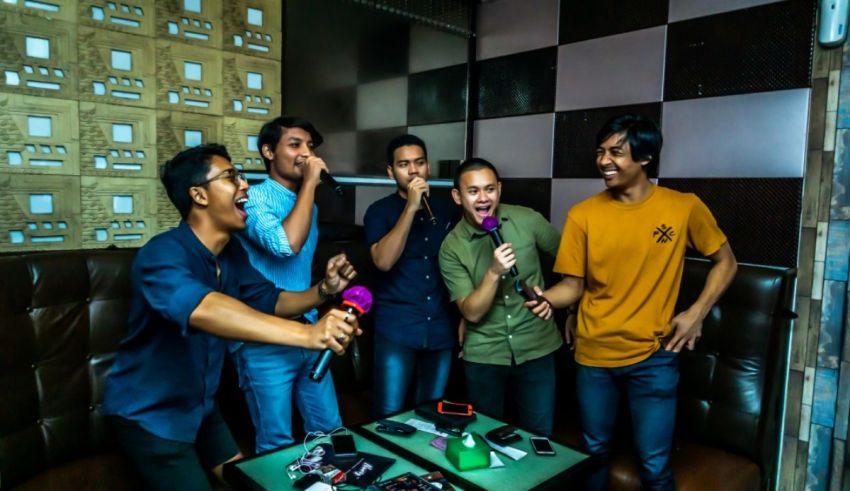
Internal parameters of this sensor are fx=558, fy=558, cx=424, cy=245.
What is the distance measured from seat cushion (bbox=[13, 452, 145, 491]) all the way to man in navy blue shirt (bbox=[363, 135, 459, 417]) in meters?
0.90

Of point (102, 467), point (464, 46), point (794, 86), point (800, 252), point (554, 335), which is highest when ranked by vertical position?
point (464, 46)

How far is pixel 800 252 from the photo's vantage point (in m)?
2.33

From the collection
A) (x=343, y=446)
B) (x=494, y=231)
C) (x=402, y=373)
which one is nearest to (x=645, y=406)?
(x=494, y=231)

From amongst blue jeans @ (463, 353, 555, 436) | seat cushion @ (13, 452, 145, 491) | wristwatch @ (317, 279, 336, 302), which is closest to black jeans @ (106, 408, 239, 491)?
seat cushion @ (13, 452, 145, 491)

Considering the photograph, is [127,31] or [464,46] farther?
[464,46]

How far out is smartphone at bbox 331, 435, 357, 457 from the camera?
1565mm

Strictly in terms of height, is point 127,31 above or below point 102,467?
above

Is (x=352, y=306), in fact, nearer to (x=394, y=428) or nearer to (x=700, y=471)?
(x=394, y=428)

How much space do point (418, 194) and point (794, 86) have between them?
5.32 ft

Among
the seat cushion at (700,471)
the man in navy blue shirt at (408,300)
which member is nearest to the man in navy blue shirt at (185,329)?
the man in navy blue shirt at (408,300)

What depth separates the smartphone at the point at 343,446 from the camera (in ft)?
5.14

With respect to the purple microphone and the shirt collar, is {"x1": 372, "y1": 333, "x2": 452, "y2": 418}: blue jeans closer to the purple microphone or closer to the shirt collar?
the purple microphone

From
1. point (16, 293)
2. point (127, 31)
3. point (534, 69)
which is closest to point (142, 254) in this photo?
point (16, 293)

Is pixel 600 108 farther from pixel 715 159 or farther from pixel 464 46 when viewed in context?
pixel 464 46
